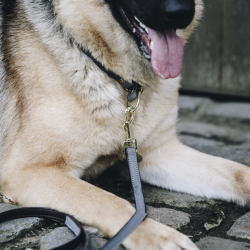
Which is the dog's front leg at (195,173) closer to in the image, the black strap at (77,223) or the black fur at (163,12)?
the black strap at (77,223)

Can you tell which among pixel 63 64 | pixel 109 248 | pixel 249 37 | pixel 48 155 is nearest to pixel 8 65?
pixel 63 64

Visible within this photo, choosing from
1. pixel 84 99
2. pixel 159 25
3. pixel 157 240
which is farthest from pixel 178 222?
pixel 159 25

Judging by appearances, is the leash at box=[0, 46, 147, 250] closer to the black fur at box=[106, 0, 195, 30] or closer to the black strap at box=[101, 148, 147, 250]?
the black strap at box=[101, 148, 147, 250]

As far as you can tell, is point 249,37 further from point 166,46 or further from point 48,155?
point 48,155

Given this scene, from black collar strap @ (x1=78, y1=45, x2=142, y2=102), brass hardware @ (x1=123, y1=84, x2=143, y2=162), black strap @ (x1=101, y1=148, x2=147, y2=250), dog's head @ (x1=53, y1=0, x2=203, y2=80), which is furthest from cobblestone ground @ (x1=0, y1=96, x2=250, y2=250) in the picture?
dog's head @ (x1=53, y1=0, x2=203, y2=80)

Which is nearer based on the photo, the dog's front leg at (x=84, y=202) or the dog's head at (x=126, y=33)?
the dog's front leg at (x=84, y=202)

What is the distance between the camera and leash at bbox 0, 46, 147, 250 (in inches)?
60.6

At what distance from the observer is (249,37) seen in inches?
170

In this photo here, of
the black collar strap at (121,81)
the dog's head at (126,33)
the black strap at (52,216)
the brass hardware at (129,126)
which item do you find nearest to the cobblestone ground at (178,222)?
the black strap at (52,216)

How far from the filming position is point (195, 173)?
234cm

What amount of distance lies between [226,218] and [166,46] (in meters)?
1.08

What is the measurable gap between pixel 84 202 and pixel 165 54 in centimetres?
94

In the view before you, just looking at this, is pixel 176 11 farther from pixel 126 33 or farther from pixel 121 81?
pixel 121 81

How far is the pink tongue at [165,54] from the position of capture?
192 centimetres
